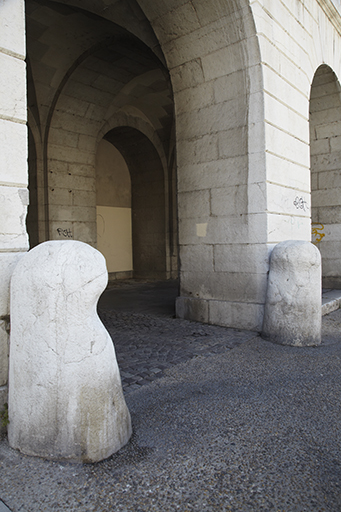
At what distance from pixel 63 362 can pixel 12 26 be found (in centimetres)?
200

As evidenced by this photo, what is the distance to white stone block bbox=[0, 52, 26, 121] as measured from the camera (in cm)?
225

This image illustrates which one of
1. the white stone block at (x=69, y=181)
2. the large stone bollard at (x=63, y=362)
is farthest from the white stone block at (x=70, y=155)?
the large stone bollard at (x=63, y=362)

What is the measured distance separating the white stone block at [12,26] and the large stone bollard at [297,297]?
9.91ft

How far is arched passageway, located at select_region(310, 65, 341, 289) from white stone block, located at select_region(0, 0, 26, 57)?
6.18 m

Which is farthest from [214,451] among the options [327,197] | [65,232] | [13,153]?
[65,232]

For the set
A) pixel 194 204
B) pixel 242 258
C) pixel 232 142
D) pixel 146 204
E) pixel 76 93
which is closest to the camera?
pixel 242 258

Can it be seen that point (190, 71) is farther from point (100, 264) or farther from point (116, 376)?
point (116, 376)

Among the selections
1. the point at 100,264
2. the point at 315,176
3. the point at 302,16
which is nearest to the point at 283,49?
the point at 302,16

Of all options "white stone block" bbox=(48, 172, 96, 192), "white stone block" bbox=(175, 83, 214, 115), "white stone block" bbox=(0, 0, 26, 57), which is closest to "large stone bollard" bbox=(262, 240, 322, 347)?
"white stone block" bbox=(175, 83, 214, 115)

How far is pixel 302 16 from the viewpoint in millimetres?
5492

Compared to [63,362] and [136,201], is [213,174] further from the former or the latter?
[136,201]

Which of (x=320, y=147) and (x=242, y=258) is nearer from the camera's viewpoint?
(x=242, y=258)

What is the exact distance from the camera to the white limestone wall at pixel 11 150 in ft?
7.18

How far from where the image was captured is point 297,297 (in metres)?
3.91
